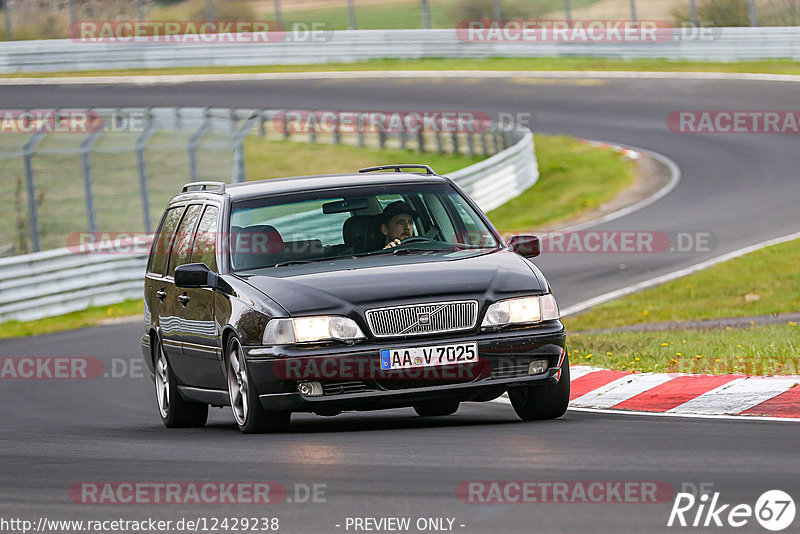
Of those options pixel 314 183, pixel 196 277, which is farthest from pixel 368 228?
pixel 196 277

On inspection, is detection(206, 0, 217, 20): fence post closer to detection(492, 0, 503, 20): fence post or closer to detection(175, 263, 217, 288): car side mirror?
detection(492, 0, 503, 20): fence post

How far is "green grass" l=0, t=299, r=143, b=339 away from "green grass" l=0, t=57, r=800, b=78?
22217mm

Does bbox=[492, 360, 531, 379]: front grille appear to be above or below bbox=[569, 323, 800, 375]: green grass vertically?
above

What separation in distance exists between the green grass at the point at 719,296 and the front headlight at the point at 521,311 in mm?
7096

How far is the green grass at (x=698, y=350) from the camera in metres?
10.5

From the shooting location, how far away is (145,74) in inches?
1940

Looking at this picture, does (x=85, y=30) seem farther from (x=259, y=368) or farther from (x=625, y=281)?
(x=259, y=368)

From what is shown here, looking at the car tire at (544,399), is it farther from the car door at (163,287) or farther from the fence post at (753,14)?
the fence post at (753,14)

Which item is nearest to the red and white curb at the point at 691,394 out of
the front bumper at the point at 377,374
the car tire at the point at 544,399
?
→ the car tire at the point at 544,399

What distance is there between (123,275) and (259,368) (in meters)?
14.7

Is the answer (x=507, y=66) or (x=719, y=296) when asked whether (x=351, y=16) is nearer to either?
(x=507, y=66)

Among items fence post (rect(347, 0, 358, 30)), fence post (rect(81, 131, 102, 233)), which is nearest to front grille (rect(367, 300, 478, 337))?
fence post (rect(81, 131, 102, 233))

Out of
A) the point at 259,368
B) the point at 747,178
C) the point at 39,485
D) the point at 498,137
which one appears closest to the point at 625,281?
the point at 747,178

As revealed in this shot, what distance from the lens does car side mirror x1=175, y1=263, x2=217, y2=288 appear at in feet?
30.8
